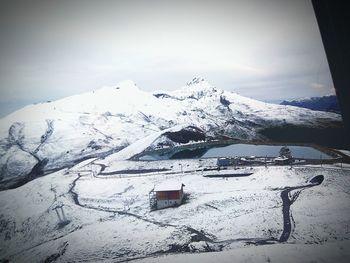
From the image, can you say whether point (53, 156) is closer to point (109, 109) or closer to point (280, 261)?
point (109, 109)

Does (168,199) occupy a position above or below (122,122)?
below

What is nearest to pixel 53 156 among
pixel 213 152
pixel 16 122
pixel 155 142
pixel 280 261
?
pixel 16 122

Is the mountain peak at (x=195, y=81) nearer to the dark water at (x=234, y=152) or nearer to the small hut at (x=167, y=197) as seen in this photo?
the dark water at (x=234, y=152)

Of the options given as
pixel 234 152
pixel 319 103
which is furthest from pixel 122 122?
pixel 319 103

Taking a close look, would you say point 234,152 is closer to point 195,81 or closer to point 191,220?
point 191,220

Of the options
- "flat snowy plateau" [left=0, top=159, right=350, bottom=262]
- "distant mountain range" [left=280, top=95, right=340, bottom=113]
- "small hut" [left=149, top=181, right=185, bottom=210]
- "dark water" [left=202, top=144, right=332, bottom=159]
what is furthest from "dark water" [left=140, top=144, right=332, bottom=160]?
"distant mountain range" [left=280, top=95, right=340, bottom=113]

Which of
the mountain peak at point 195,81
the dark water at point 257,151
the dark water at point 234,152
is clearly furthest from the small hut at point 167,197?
the mountain peak at point 195,81
